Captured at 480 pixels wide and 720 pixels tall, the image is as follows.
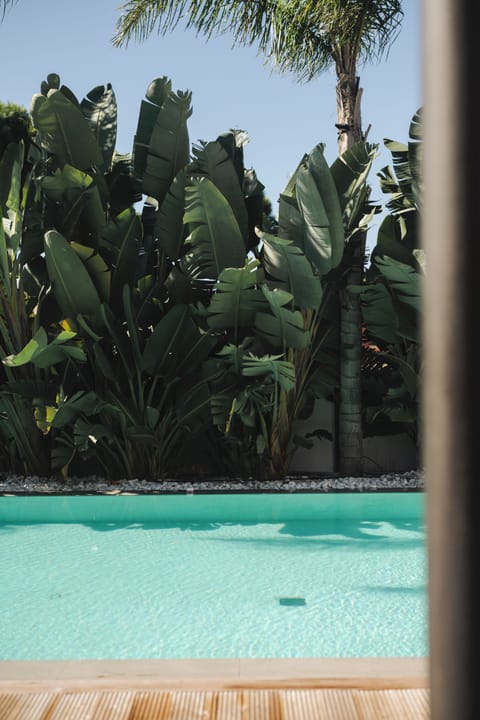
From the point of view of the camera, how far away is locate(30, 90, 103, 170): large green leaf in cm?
662

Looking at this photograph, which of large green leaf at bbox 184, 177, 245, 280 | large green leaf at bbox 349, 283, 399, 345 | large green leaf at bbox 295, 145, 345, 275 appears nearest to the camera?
large green leaf at bbox 184, 177, 245, 280

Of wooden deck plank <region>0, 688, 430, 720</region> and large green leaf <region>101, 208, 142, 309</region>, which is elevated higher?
large green leaf <region>101, 208, 142, 309</region>

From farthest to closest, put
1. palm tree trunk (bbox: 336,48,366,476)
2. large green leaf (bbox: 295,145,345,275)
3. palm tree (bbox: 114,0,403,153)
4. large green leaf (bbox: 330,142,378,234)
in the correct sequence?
palm tree (bbox: 114,0,403,153) → palm tree trunk (bbox: 336,48,366,476) → large green leaf (bbox: 330,142,378,234) → large green leaf (bbox: 295,145,345,275)

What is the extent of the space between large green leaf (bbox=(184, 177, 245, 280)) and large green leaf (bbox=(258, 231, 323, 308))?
0.98 ft

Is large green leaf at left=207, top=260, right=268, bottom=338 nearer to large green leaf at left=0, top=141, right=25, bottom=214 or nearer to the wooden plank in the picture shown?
large green leaf at left=0, top=141, right=25, bottom=214

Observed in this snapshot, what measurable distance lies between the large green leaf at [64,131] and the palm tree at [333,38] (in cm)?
267

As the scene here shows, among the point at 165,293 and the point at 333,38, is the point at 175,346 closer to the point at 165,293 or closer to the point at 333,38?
the point at 165,293

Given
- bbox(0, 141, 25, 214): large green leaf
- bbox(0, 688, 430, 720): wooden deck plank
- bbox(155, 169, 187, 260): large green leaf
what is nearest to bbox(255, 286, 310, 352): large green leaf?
bbox(155, 169, 187, 260): large green leaf

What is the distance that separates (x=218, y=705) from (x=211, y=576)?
2689mm

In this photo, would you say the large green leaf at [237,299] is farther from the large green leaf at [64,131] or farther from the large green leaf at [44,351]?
the large green leaf at [64,131]

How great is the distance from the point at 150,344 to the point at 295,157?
2.82 meters

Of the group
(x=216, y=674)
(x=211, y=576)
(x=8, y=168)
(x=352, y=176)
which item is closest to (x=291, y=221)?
(x=352, y=176)

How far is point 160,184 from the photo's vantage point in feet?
23.6

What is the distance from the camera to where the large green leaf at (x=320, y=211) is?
651 cm
